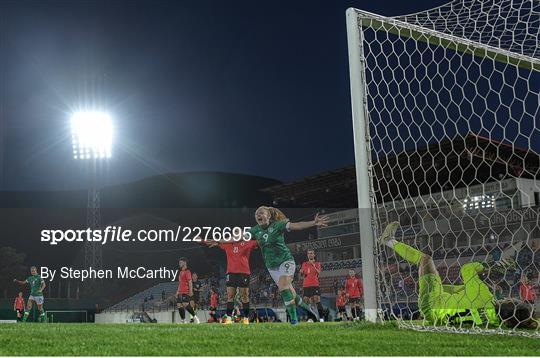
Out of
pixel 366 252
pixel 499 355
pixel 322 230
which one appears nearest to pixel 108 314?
pixel 322 230

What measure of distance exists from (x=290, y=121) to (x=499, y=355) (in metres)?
28.9

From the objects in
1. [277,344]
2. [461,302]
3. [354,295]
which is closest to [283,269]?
[461,302]

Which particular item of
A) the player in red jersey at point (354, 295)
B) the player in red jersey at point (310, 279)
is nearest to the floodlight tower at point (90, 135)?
the player in red jersey at point (354, 295)

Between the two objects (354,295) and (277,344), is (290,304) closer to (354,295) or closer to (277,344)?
(277,344)

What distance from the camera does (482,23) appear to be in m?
5.62

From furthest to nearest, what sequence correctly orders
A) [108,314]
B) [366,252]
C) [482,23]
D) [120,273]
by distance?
1. [120,273]
2. [108,314]
3. [482,23]
4. [366,252]

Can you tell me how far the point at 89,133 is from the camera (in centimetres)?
2569

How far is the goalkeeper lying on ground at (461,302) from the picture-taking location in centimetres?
466

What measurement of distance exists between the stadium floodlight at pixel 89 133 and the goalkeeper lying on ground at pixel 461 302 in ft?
71.7

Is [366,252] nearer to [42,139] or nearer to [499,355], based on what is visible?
[499,355]

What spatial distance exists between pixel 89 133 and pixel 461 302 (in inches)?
904

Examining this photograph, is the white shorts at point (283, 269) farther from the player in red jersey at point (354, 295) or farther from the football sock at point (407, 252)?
the player in red jersey at point (354, 295)

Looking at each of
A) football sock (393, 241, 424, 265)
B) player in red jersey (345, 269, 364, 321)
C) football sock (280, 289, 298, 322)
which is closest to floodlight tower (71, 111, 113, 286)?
→ player in red jersey (345, 269, 364, 321)

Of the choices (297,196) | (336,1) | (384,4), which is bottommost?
(297,196)
